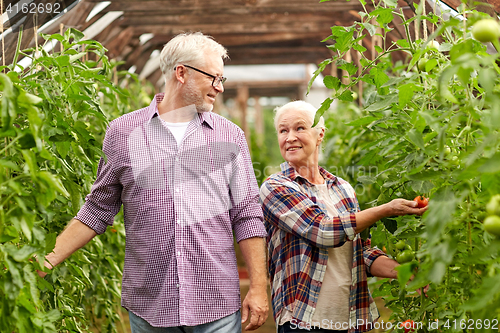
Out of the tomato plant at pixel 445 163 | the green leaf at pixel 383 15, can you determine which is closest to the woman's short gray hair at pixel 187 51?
the tomato plant at pixel 445 163

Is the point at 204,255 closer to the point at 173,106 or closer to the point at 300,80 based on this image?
the point at 173,106

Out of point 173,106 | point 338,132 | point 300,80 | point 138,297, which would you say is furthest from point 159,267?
point 300,80

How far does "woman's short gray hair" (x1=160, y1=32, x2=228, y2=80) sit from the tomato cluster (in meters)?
0.95

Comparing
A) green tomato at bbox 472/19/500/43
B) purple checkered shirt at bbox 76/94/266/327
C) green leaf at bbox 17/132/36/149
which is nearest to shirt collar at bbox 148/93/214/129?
purple checkered shirt at bbox 76/94/266/327

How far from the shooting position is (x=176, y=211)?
1502mm

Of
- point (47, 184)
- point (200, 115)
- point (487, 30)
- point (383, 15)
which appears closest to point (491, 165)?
point (487, 30)

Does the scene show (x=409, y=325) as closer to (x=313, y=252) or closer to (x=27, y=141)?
(x=313, y=252)

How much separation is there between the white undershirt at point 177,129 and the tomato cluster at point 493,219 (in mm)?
930

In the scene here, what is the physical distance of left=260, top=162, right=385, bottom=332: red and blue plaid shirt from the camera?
1.52 meters

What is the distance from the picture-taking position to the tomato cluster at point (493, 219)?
0.84 m

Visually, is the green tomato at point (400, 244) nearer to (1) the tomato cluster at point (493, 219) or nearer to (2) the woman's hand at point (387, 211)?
(2) the woman's hand at point (387, 211)

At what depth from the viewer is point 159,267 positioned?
58.9 inches

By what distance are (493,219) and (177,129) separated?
988mm

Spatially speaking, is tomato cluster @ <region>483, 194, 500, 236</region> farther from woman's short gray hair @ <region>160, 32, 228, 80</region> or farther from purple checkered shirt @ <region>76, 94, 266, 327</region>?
woman's short gray hair @ <region>160, 32, 228, 80</region>
